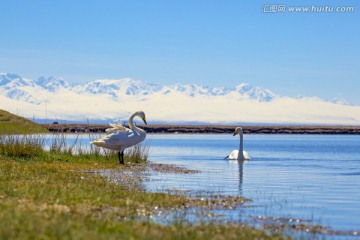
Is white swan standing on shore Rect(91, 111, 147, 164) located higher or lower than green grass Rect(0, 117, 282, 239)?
higher

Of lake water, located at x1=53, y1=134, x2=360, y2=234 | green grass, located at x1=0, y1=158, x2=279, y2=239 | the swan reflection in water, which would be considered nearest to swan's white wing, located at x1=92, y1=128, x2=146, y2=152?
lake water, located at x1=53, y1=134, x2=360, y2=234

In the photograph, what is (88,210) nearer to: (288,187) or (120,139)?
(288,187)

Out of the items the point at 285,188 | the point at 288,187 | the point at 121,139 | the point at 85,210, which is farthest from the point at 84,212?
the point at 121,139

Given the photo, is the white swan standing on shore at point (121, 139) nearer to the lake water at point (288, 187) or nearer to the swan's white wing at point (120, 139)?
the swan's white wing at point (120, 139)

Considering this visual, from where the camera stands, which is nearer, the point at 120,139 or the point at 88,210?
the point at 88,210

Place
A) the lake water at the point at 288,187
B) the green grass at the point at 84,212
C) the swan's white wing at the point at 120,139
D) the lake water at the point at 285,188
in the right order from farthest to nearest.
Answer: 1. the swan's white wing at the point at 120,139
2. the lake water at the point at 288,187
3. the lake water at the point at 285,188
4. the green grass at the point at 84,212

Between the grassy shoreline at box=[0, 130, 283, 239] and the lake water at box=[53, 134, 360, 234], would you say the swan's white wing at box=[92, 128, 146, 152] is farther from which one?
the grassy shoreline at box=[0, 130, 283, 239]

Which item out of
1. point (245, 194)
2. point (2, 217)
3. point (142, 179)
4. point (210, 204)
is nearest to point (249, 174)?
point (142, 179)

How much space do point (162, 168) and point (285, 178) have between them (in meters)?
5.47

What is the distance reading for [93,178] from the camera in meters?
22.0

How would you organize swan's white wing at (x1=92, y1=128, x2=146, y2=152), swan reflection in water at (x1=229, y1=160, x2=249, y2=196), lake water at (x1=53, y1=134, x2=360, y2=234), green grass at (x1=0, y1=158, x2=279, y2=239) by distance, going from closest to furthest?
green grass at (x1=0, y1=158, x2=279, y2=239), lake water at (x1=53, y1=134, x2=360, y2=234), swan reflection in water at (x1=229, y1=160, x2=249, y2=196), swan's white wing at (x1=92, y1=128, x2=146, y2=152)

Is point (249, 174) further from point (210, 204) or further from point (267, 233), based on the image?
point (267, 233)

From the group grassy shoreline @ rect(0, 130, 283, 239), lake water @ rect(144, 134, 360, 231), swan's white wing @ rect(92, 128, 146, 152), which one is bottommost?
lake water @ rect(144, 134, 360, 231)

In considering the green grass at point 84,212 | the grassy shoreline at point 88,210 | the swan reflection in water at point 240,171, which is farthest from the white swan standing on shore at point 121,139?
the green grass at point 84,212
